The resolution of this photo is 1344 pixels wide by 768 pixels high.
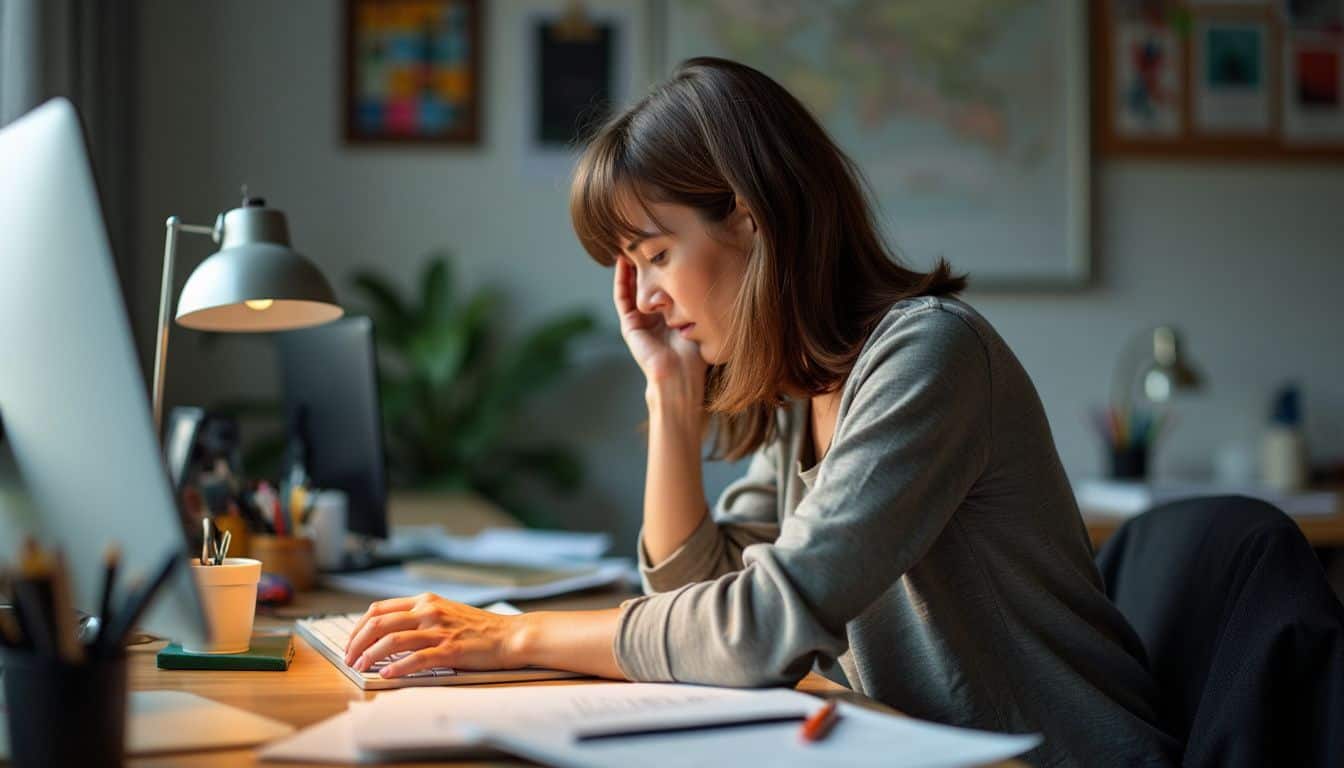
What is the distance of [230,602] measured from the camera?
1.06 metres

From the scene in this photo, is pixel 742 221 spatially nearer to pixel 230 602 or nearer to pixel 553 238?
pixel 230 602

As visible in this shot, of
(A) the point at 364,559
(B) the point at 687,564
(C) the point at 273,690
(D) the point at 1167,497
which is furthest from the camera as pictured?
(D) the point at 1167,497

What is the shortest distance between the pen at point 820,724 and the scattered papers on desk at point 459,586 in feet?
2.20

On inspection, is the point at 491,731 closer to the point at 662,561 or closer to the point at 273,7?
the point at 662,561

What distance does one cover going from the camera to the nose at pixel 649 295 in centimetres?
133

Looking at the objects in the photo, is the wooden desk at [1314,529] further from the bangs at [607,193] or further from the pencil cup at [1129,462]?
the bangs at [607,193]

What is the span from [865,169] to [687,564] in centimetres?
237

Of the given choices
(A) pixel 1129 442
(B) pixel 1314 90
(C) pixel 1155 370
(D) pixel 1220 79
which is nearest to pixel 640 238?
(A) pixel 1129 442

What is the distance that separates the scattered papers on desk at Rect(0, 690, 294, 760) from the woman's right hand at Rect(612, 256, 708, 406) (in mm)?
635

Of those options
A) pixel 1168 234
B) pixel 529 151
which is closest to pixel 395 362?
pixel 529 151

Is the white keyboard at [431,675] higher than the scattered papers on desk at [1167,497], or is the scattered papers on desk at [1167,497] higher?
the white keyboard at [431,675]

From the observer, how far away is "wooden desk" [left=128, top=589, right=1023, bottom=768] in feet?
2.52

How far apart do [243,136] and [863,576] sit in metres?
2.79

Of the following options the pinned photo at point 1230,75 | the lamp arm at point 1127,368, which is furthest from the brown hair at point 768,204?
the pinned photo at point 1230,75
